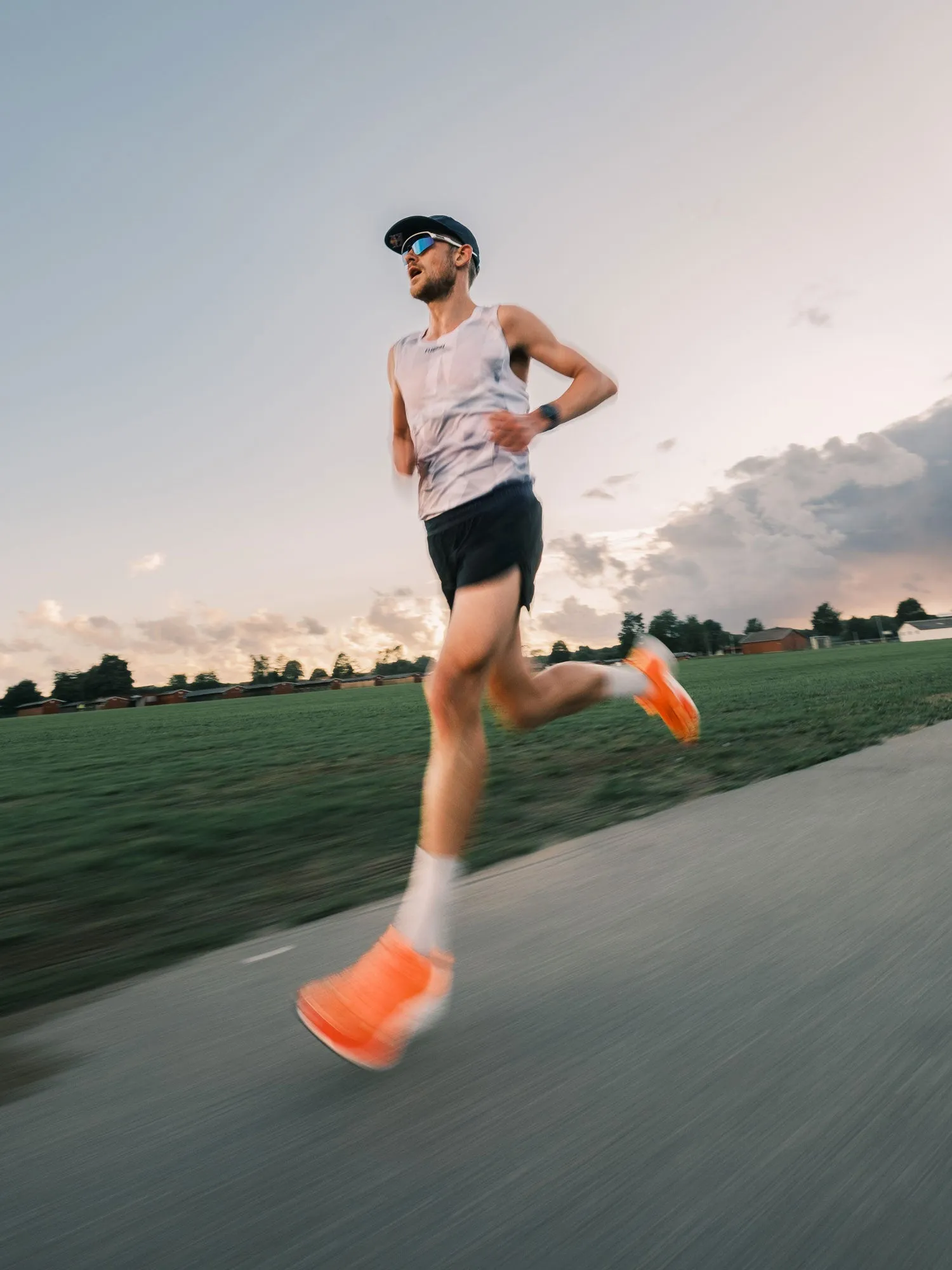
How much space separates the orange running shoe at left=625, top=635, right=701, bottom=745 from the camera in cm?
390

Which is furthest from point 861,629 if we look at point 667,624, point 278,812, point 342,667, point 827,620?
point 278,812

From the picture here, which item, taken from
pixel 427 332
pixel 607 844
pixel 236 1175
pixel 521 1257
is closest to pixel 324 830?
pixel 607 844

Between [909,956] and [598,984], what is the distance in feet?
2.45

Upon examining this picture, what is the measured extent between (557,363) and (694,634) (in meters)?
124

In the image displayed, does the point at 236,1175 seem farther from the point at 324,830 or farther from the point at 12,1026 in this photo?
the point at 324,830

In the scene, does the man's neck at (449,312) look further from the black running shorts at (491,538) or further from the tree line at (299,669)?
the tree line at (299,669)

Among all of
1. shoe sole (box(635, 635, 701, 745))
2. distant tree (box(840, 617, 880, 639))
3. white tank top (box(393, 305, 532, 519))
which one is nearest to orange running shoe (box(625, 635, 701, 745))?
shoe sole (box(635, 635, 701, 745))

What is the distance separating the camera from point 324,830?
197 inches

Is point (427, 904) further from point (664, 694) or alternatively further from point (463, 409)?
point (664, 694)

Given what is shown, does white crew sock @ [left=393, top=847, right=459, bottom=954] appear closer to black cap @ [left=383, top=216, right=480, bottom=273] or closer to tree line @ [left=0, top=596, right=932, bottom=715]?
black cap @ [left=383, top=216, right=480, bottom=273]

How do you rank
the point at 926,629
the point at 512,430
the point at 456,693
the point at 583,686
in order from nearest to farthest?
the point at 456,693 < the point at 512,430 < the point at 583,686 < the point at 926,629

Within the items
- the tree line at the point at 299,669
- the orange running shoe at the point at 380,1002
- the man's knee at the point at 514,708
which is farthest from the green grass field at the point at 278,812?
the tree line at the point at 299,669

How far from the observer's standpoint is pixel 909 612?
15475 cm

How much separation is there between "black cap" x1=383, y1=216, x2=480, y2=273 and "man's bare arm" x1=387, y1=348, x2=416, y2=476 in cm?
29
